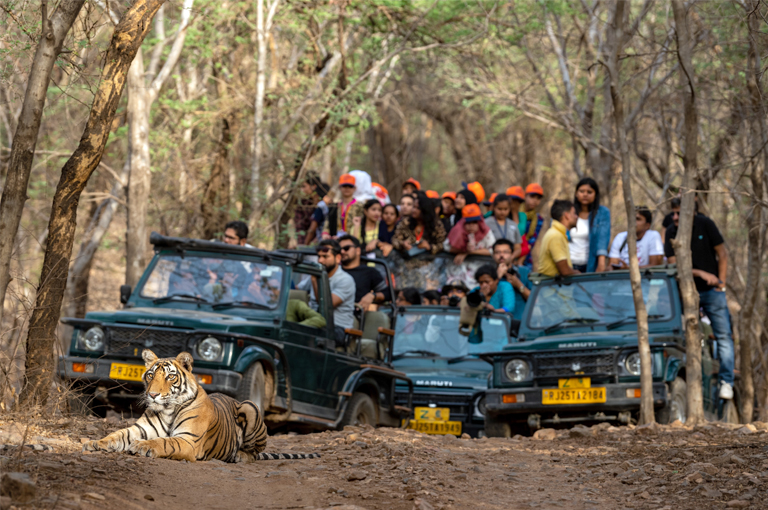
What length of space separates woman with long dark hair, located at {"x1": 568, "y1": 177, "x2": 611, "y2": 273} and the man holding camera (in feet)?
4.12

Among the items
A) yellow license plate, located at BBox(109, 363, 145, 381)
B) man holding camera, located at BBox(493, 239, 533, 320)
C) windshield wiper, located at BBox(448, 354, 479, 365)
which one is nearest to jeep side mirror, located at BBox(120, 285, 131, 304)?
yellow license plate, located at BBox(109, 363, 145, 381)

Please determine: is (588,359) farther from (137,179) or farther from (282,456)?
(137,179)

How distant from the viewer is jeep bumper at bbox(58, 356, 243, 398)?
8.04 metres

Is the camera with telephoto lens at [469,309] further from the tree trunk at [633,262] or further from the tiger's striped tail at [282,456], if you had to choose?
the tiger's striped tail at [282,456]

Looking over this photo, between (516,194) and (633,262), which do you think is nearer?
(633,262)

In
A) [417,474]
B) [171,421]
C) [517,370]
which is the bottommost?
[417,474]

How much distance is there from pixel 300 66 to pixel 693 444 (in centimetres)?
1295

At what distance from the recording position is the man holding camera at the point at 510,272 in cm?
1266

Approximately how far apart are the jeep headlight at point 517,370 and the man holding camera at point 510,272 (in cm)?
293

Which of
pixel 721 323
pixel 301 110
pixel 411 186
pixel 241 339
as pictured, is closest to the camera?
pixel 241 339

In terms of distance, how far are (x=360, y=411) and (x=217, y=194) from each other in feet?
23.4

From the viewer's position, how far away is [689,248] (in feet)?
32.0

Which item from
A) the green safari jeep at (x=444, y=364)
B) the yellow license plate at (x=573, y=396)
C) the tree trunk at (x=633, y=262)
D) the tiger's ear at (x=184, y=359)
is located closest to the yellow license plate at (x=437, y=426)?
the green safari jeep at (x=444, y=364)

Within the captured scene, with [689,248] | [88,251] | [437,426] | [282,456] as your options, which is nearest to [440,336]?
[437,426]
